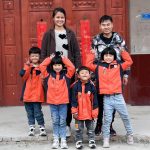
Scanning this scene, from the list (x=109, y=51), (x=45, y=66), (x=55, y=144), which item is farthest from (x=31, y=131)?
(x=109, y=51)

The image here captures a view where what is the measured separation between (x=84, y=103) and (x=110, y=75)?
1.71 feet

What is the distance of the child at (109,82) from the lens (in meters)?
6.27

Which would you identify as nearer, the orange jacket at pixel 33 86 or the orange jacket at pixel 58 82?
the orange jacket at pixel 58 82

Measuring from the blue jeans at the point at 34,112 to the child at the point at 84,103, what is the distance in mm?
693

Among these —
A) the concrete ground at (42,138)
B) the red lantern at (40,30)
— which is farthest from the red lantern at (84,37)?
the concrete ground at (42,138)

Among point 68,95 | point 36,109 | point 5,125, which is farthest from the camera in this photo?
point 5,125

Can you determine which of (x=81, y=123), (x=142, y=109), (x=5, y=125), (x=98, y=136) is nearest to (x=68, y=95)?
(x=81, y=123)

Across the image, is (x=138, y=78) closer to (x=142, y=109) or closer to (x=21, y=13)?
(x=142, y=109)

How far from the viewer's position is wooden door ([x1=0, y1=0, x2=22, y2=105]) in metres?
8.82

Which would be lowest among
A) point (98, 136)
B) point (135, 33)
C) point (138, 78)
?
point (98, 136)

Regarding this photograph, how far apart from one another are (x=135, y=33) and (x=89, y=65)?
2579mm

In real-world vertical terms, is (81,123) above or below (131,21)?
below

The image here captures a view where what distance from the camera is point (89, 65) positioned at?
6441mm

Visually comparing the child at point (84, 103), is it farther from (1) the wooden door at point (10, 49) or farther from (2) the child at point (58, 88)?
(1) the wooden door at point (10, 49)
